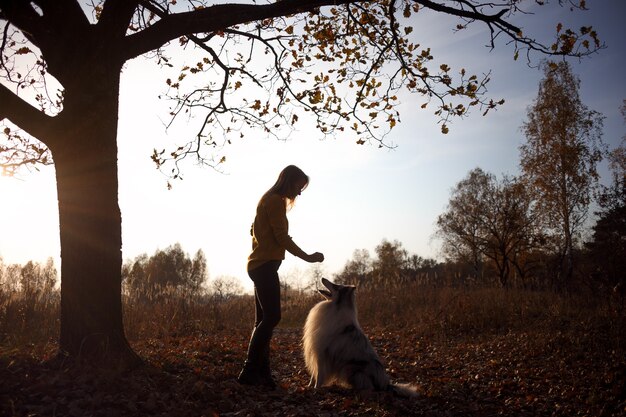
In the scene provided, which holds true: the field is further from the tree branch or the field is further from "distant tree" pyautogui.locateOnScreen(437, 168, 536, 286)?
"distant tree" pyautogui.locateOnScreen(437, 168, 536, 286)

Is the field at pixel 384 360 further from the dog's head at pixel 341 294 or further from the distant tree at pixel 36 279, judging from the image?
the dog's head at pixel 341 294

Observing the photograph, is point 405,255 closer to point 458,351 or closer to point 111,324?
point 458,351

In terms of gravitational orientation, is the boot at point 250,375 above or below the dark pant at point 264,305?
below

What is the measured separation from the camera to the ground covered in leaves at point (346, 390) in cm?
403

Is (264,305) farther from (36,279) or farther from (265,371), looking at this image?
(36,279)

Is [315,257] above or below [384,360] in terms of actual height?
above

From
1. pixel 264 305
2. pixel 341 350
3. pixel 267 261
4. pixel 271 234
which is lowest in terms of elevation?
pixel 341 350

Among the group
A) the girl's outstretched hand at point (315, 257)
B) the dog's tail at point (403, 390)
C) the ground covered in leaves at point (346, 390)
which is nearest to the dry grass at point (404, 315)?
the ground covered in leaves at point (346, 390)

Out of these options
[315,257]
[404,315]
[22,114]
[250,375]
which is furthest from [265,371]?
[404,315]

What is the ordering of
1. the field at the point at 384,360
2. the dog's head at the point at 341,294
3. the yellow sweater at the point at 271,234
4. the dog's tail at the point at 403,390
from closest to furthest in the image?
the field at the point at 384,360, the yellow sweater at the point at 271,234, the dog's tail at the point at 403,390, the dog's head at the point at 341,294

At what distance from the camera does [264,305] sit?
16.8 ft

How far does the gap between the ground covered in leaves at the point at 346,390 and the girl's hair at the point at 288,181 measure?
2.36 m

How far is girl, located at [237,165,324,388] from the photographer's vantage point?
5.12 metres

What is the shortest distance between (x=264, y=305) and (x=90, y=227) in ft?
7.20
